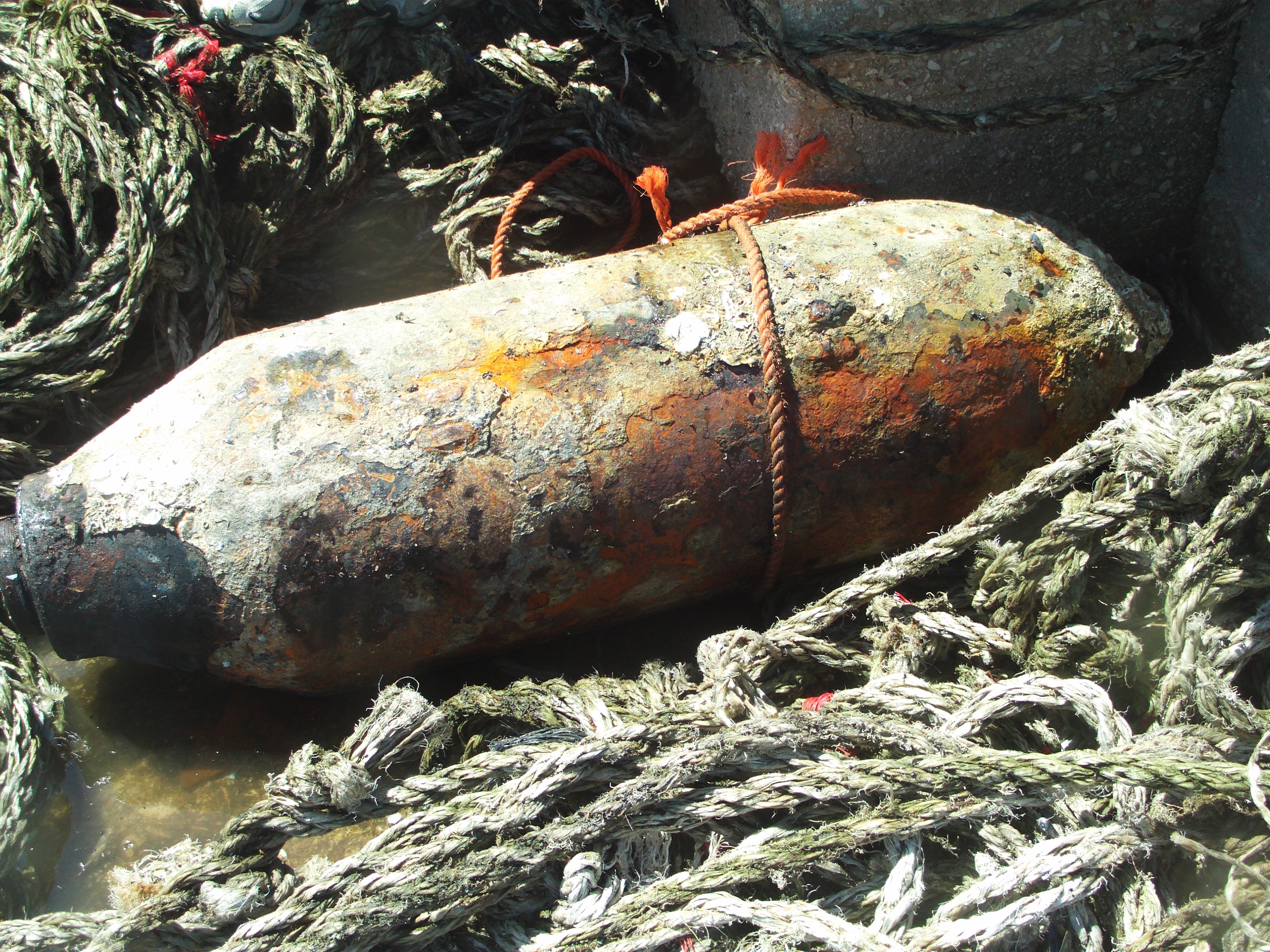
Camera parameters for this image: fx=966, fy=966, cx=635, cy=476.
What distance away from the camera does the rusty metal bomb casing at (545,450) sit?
185 cm

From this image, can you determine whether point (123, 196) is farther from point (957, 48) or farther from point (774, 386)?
point (957, 48)

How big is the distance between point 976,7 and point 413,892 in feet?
7.57

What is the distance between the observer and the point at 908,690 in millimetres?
1876

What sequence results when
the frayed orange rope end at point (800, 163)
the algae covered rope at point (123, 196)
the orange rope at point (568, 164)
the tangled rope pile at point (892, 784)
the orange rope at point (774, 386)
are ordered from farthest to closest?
the orange rope at point (568, 164) → the frayed orange rope end at point (800, 163) → the algae covered rope at point (123, 196) → the orange rope at point (774, 386) → the tangled rope pile at point (892, 784)

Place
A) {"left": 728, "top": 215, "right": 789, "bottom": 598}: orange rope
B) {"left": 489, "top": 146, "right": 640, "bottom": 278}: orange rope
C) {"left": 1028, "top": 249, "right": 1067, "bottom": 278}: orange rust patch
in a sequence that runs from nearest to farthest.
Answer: {"left": 728, "top": 215, "right": 789, "bottom": 598}: orange rope
{"left": 1028, "top": 249, "right": 1067, "bottom": 278}: orange rust patch
{"left": 489, "top": 146, "right": 640, "bottom": 278}: orange rope

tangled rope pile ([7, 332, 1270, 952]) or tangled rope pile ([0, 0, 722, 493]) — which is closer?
tangled rope pile ([7, 332, 1270, 952])

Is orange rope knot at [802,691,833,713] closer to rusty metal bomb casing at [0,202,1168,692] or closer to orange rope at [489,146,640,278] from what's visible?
rusty metal bomb casing at [0,202,1168,692]

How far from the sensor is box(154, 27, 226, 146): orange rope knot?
9.08ft

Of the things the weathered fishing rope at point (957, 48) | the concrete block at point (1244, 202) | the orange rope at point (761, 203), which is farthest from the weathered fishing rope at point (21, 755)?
the concrete block at point (1244, 202)

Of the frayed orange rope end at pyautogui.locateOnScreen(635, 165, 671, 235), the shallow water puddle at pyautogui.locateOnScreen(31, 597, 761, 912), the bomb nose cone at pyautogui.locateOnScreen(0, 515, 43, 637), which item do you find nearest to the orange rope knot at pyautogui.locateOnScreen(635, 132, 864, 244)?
the frayed orange rope end at pyautogui.locateOnScreen(635, 165, 671, 235)

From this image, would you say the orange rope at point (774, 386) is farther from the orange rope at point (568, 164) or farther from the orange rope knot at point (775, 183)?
the orange rope at point (568, 164)

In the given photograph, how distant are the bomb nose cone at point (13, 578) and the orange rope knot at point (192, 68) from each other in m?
1.35

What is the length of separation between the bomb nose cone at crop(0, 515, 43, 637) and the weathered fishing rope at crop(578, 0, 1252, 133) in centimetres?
201

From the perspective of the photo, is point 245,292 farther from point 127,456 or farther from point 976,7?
point 976,7
